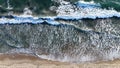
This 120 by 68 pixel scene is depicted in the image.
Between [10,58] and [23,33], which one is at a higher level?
[23,33]

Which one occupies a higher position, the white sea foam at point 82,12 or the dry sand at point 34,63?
the white sea foam at point 82,12

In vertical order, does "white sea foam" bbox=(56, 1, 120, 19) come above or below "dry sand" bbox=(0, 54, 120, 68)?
above

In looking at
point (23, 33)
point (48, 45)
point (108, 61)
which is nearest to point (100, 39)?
point (108, 61)

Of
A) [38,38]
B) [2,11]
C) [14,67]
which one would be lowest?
[14,67]

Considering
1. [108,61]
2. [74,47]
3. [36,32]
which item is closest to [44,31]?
[36,32]

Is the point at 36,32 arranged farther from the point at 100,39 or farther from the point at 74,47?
the point at 100,39

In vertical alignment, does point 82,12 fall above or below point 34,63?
above
